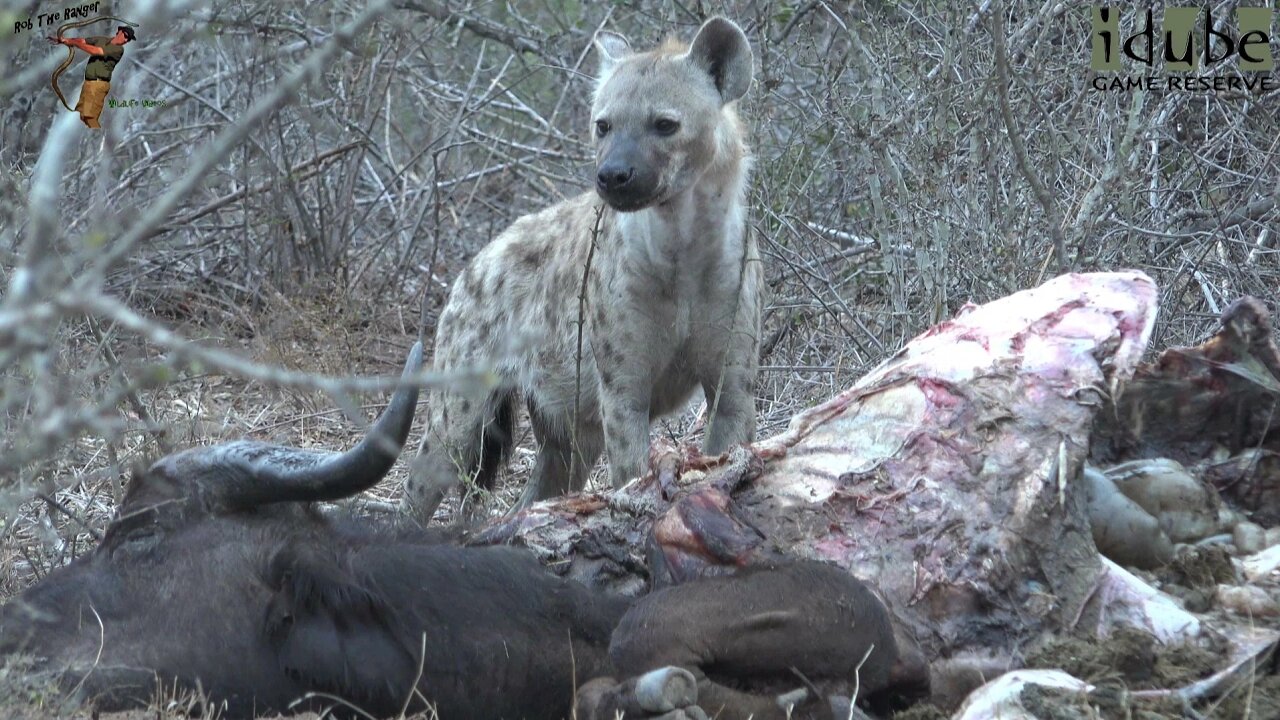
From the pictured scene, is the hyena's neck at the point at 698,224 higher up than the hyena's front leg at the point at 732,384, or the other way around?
the hyena's neck at the point at 698,224

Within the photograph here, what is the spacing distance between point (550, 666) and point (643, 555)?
14.9 inches

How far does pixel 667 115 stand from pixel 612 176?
0.41 meters

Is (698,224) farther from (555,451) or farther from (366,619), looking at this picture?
(366,619)

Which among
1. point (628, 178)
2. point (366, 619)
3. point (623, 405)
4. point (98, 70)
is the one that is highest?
point (98, 70)

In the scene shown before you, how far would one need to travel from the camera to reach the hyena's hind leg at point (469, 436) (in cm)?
586

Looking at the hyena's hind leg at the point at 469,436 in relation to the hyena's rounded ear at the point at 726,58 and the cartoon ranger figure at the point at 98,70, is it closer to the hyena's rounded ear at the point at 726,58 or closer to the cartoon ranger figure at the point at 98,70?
the hyena's rounded ear at the point at 726,58

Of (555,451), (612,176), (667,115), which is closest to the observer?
(612,176)

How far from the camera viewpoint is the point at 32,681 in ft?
9.16

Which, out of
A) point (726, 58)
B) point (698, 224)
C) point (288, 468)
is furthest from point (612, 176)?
point (288, 468)

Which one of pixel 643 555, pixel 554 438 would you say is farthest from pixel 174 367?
pixel 554 438

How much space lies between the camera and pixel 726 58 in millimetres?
5434

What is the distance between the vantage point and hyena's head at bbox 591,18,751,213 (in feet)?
16.3

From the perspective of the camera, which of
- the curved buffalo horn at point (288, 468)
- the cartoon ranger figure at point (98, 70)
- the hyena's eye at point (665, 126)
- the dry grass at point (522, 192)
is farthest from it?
the dry grass at point (522, 192)

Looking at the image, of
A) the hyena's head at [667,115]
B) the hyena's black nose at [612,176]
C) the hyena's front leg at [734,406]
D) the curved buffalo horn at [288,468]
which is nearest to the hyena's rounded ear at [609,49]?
the hyena's head at [667,115]
